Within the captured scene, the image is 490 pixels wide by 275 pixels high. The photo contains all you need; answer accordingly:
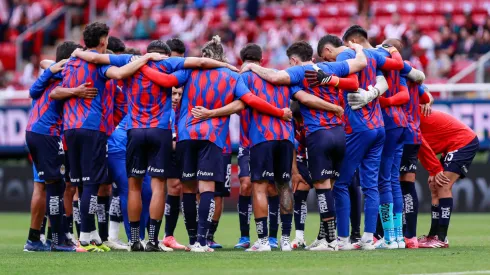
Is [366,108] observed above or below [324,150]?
above

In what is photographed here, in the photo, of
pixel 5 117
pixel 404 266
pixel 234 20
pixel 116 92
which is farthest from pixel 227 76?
pixel 234 20

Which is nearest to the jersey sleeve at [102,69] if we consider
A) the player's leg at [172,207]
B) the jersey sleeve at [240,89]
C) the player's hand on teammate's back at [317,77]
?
the player's leg at [172,207]

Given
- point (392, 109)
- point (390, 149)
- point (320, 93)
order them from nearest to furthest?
point (320, 93)
point (390, 149)
point (392, 109)

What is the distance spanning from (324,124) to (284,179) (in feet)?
2.67

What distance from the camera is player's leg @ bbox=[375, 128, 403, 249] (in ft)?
42.0

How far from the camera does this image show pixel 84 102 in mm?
12586

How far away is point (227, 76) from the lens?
1226 centimetres

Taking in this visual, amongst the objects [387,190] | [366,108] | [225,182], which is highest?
[366,108]

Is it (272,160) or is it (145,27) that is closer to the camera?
(272,160)

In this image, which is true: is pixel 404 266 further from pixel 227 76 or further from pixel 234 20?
pixel 234 20

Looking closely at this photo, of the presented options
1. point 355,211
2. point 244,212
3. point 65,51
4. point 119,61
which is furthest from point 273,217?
point 65,51

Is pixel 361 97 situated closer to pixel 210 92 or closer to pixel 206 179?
pixel 210 92

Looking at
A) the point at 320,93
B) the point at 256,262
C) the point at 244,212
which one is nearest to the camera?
the point at 256,262

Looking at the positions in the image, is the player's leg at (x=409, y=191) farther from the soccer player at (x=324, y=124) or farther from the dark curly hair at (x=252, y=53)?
the dark curly hair at (x=252, y=53)
